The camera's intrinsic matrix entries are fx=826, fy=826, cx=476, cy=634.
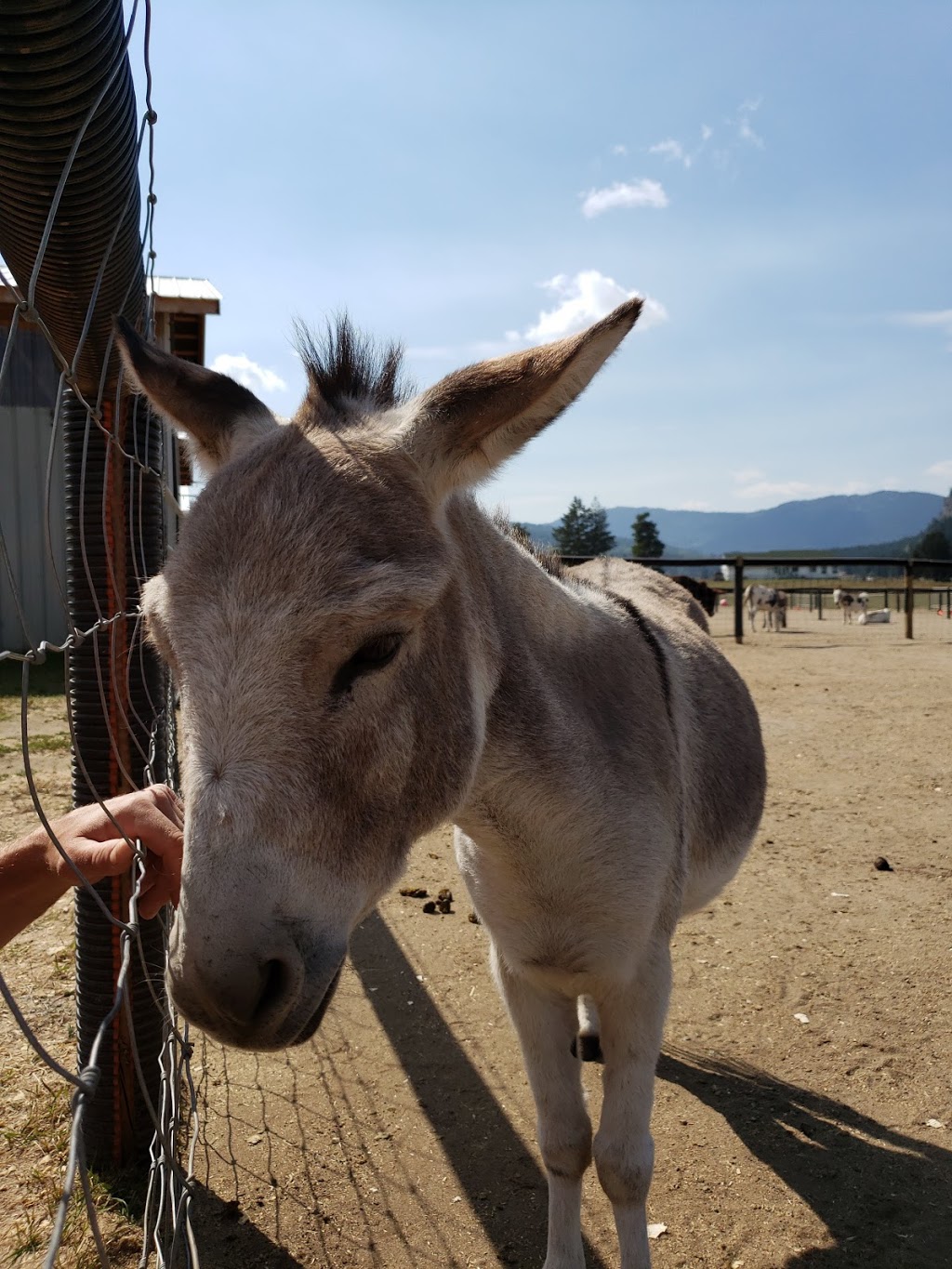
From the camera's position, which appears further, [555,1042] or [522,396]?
[555,1042]

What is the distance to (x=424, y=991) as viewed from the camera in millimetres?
4336

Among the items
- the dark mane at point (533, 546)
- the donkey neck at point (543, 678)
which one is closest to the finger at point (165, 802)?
the donkey neck at point (543, 678)

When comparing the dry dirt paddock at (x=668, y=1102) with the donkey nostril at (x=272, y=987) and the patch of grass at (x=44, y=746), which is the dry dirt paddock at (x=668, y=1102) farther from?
the patch of grass at (x=44, y=746)

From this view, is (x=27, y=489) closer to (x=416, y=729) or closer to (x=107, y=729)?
(x=107, y=729)

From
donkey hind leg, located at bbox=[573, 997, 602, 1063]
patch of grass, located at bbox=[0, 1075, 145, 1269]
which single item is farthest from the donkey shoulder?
patch of grass, located at bbox=[0, 1075, 145, 1269]

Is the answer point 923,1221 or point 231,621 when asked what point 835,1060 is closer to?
Result: point 923,1221

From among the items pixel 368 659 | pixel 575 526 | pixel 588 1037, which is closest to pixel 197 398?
pixel 368 659

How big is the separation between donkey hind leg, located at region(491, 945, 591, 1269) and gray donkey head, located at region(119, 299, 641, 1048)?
4.14ft

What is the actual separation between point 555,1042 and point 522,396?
216cm

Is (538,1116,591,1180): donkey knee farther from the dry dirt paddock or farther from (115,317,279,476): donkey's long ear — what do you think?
(115,317,279,476): donkey's long ear

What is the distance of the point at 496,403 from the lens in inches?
75.5

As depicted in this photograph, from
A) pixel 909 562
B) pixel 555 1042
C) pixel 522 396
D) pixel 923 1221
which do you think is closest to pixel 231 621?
pixel 522 396

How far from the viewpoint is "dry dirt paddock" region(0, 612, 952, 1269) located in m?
2.85

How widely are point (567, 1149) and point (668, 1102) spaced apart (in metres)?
1.09
